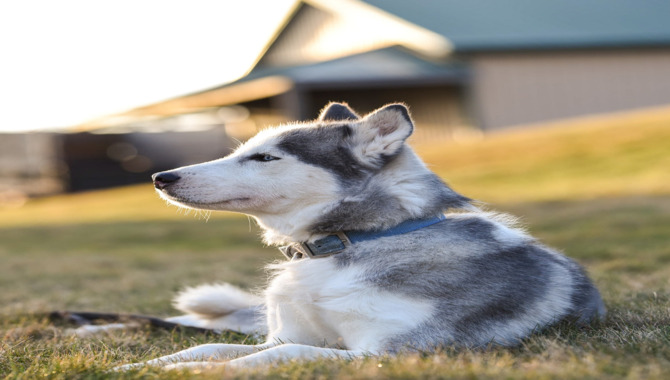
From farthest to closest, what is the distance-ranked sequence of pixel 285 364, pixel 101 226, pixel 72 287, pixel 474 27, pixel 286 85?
pixel 474 27
pixel 286 85
pixel 101 226
pixel 72 287
pixel 285 364

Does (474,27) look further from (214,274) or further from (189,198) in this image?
(189,198)

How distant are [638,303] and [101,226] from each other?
1142 cm

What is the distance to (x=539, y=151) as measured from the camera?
64.8ft

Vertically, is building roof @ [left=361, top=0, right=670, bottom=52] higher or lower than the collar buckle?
higher

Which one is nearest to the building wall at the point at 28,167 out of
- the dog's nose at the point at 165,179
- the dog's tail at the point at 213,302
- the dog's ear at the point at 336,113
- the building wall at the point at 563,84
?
the building wall at the point at 563,84

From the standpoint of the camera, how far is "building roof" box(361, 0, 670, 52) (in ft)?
78.8

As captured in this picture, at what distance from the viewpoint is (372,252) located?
11.8 ft

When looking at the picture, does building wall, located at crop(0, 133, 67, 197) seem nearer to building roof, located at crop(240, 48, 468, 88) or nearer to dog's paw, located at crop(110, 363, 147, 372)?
building roof, located at crop(240, 48, 468, 88)

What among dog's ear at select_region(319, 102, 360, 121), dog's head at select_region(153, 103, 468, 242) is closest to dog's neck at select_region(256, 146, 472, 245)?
dog's head at select_region(153, 103, 468, 242)

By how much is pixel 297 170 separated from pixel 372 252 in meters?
0.58

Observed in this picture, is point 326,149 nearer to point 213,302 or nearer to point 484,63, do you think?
point 213,302

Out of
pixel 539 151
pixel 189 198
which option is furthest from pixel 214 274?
pixel 539 151

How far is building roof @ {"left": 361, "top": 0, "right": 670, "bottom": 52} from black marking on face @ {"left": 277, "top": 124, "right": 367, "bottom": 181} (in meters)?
20.1

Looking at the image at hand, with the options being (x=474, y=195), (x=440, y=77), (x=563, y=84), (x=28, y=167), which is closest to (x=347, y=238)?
(x=474, y=195)
